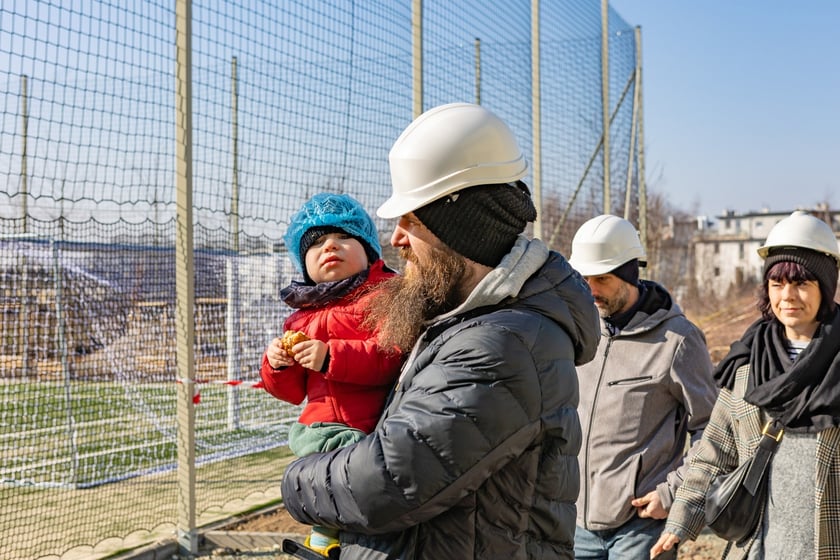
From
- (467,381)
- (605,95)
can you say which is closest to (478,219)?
(467,381)

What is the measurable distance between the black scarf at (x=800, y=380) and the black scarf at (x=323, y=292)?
145 centimetres

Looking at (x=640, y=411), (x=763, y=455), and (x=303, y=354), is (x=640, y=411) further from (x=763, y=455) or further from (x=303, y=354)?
(x=303, y=354)

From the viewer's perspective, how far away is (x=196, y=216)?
5.80 meters

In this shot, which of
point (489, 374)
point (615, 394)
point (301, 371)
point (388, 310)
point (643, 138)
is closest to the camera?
point (489, 374)

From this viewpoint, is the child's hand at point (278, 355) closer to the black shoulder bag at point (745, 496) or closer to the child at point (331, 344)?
the child at point (331, 344)

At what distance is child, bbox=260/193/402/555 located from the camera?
7.69ft

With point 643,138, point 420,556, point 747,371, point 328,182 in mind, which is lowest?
point 420,556

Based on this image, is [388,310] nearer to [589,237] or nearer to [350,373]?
[350,373]

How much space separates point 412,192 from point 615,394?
202cm

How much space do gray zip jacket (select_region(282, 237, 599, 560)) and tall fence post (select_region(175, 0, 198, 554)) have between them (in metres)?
3.75

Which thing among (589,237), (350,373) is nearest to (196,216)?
(589,237)

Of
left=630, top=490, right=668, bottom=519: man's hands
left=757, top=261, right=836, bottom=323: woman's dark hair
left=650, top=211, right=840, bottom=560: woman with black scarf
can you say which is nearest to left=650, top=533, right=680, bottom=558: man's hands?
left=650, top=211, right=840, bottom=560: woman with black scarf

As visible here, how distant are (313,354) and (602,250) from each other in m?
1.77

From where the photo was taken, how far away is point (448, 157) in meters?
1.91
